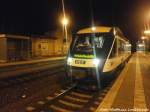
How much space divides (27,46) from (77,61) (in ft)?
78.9

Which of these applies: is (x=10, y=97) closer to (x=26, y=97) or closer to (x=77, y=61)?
(x=26, y=97)

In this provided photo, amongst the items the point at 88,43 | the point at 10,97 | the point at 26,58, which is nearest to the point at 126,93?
the point at 88,43

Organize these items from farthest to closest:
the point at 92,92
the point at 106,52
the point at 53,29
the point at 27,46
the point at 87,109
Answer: the point at 53,29, the point at 27,46, the point at 106,52, the point at 92,92, the point at 87,109

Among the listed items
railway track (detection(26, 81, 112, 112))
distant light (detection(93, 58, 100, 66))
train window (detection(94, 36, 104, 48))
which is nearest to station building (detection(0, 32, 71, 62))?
train window (detection(94, 36, 104, 48))

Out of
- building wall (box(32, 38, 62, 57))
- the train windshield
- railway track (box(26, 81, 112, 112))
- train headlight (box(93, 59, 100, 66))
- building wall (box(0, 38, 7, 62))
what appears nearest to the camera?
railway track (box(26, 81, 112, 112))

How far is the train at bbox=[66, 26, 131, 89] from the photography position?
10867 millimetres

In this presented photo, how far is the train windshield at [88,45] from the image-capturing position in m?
11.4

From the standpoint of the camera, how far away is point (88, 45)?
12016 millimetres

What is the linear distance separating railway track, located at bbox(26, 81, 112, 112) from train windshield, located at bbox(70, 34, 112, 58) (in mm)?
1765

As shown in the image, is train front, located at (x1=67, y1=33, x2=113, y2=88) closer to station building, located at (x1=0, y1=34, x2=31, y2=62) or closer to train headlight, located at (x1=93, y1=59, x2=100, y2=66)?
train headlight, located at (x1=93, y1=59, x2=100, y2=66)

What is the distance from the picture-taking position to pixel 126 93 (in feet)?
32.4

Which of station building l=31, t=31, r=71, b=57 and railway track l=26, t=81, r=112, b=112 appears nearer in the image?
railway track l=26, t=81, r=112, b=112

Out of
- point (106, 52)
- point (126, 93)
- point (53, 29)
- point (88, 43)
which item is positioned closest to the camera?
point (126, 93)

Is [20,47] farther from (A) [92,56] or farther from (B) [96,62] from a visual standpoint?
(B) [96,62]
